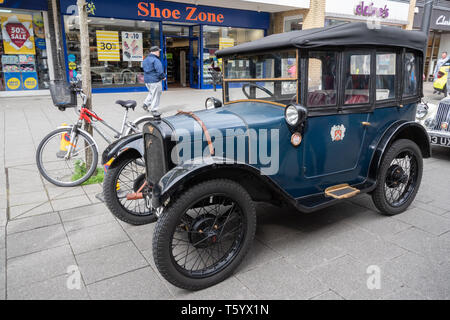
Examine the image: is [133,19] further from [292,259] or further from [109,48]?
[292,259]

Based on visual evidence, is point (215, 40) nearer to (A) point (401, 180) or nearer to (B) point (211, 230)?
(A) point (401, 180)

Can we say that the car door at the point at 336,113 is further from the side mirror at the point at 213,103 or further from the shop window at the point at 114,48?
the shop window at the point at 114,48

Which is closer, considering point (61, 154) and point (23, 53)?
point (61, 154)

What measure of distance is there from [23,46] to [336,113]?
1275 cm

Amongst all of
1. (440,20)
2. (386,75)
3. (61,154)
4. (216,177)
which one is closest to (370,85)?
(386,75)

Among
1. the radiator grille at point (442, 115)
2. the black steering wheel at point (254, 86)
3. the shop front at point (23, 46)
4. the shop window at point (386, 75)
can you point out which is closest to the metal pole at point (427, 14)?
the radiator grille at point (442, 115)

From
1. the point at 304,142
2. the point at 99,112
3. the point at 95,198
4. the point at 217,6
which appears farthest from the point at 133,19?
the point at 304,142

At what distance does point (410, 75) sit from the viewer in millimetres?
3957

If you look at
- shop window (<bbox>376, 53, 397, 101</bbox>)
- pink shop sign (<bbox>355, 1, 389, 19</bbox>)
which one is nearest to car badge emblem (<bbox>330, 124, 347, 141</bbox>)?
shop window (<bbox>376, 53, 397, 101</bbox>)

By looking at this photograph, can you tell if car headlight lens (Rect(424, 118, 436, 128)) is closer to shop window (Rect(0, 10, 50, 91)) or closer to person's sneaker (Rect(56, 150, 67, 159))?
person's sneaker (Rect(56, 150, 67, 159))

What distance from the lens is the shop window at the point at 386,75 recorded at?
3584 mm

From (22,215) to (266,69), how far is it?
10.3 feet

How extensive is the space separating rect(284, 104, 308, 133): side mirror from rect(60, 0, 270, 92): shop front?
870 cm

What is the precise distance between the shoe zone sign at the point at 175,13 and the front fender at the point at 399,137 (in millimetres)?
12025
